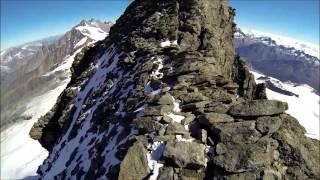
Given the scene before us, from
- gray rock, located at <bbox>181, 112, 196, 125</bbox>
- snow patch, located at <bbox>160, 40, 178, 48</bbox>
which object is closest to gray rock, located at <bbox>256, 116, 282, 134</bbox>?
gray rock, located at <bbox>181, 112, 196, 125</bbox>

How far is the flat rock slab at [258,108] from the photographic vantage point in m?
26.4

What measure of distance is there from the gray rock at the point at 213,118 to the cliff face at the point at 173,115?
2.1 inches

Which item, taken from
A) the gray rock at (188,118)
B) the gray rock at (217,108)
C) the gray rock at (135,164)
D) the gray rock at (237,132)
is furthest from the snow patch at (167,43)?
the gray rock at (135,164)

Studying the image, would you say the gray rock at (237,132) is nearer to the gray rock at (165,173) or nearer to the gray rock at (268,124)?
the gray rock at (268,124)

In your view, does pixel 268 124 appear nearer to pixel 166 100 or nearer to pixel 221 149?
pixel 221 149

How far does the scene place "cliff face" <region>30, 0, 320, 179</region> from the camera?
24.4m

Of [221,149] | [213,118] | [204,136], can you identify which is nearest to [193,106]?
[213,118]

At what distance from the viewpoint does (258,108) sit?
87.0 ft

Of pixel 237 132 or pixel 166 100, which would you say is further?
pixel 166 100

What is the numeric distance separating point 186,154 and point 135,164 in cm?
265

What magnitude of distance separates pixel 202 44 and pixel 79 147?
12.7 meters

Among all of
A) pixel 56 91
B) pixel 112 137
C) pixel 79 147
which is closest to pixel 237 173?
pixel 112 137

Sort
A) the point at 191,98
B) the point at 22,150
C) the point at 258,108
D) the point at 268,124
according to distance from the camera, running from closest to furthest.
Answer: the point at 268,124, the point at 258,108, the point at 191,98, the point at 22,150

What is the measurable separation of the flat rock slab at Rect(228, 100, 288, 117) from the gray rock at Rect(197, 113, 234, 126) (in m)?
0.57
